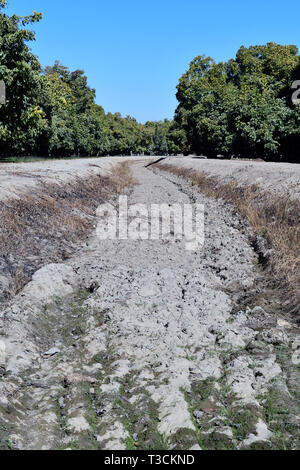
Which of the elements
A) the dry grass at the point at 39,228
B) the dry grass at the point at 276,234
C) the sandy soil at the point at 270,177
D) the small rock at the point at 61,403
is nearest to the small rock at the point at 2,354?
the small rock at the point at 61,403

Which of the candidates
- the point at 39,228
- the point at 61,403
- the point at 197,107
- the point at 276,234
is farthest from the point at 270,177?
the point at 197,107

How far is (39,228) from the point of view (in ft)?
31.3

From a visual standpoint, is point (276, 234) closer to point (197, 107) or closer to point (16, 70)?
point (16, 70)

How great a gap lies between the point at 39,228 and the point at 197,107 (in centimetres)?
4427

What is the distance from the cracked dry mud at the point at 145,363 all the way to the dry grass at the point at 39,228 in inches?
23.9

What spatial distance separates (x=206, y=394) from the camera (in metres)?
3.71

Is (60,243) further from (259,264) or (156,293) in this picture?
(259,264)

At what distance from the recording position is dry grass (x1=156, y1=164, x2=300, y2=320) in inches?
248

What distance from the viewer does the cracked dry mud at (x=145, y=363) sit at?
10.6 ft

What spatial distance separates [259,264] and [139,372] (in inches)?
180

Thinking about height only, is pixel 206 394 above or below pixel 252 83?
below

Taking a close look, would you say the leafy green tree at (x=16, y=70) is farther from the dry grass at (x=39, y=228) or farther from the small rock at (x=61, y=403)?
the small rock at (x=61, y=403)

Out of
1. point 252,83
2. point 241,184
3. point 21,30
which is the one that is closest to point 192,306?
point 241,184
